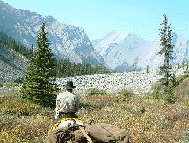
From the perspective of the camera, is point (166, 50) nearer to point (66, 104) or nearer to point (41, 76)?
point (41, 76)

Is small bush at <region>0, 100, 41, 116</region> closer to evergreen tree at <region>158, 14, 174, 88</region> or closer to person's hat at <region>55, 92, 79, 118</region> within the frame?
person's hat at <region>55, 92, 79, 118</region>

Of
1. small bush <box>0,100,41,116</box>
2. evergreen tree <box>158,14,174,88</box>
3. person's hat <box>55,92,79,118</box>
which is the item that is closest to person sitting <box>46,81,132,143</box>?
person's hat <box>55,92,79,118</box>

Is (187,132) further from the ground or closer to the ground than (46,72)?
closer to the ground

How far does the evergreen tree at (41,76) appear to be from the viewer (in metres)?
18.3

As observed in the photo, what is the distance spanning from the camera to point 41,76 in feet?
60.2

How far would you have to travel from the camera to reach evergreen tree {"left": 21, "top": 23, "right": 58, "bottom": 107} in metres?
18.3

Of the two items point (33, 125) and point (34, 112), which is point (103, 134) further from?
point (34, 112)

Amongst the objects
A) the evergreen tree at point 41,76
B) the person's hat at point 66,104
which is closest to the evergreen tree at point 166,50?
the evergreen tree at point 41,76

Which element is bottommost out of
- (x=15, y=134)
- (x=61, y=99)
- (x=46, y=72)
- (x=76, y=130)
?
(x=15, y=134)

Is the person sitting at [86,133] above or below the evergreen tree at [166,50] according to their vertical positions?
below

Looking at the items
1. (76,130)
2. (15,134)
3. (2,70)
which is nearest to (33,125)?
(15,134)

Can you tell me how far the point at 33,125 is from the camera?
10.9 metres

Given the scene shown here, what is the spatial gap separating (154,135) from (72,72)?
376 feet

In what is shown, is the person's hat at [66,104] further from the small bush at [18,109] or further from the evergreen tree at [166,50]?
the evergreen tree at [166,50]
